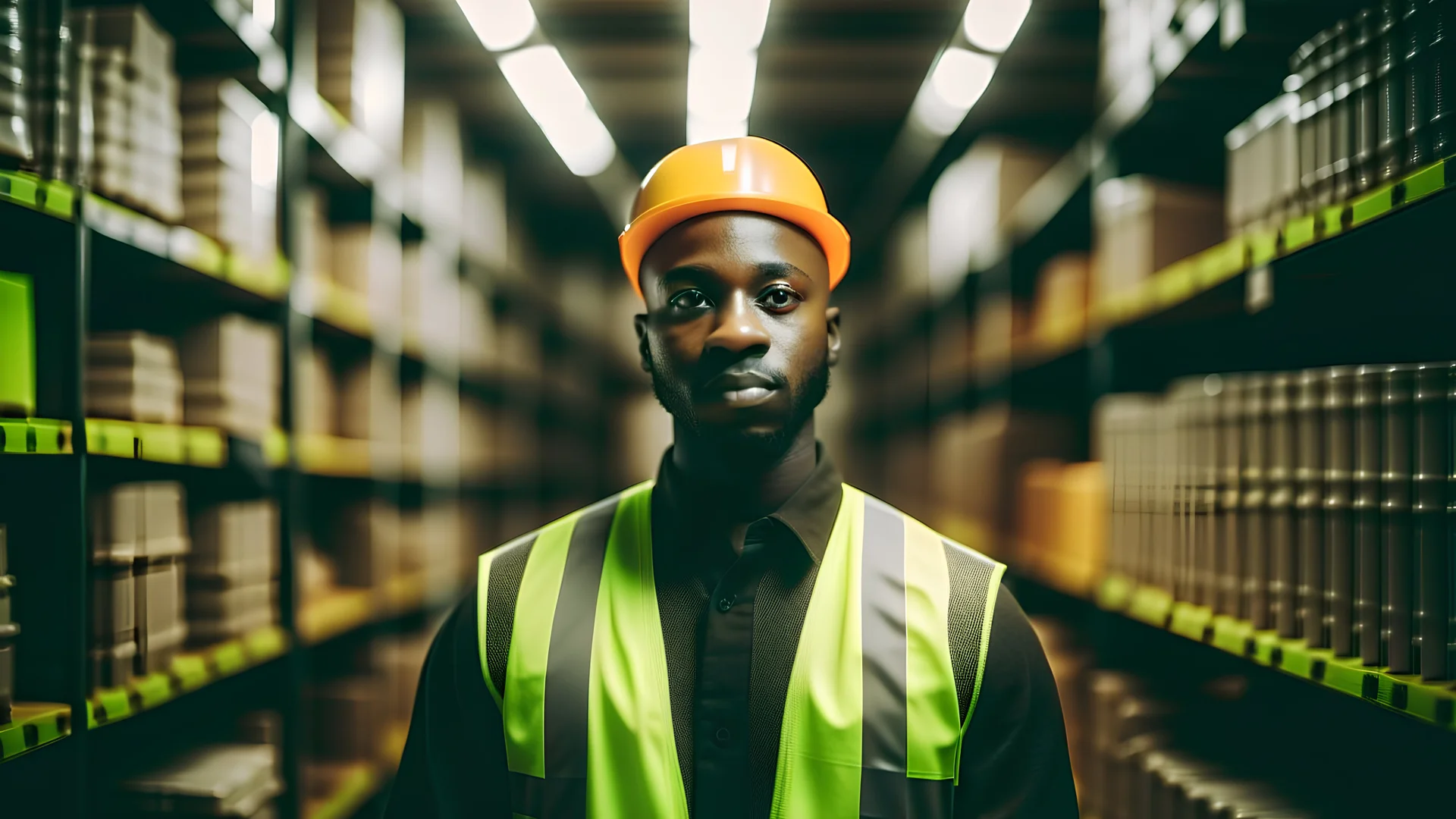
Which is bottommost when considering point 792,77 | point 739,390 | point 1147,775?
point 1147,775

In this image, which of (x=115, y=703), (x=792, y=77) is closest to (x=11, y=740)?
(x=115, y=703)

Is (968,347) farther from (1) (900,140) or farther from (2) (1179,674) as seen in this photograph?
(2) (1179,674)

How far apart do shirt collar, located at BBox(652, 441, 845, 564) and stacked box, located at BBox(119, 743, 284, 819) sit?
5.03ft

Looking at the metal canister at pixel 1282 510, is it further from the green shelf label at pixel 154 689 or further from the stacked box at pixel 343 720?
the stacked box at pixel 343 720

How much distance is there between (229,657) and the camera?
7.13ft

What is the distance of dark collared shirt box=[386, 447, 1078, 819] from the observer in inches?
48.0

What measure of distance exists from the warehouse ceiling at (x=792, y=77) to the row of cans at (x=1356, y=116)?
1.85 metres

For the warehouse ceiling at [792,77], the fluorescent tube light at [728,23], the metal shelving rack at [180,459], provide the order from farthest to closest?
the warehouse ceiling at [792,77], the fluorescent tube light at [728,23], the metal shelving rack at [180,459]

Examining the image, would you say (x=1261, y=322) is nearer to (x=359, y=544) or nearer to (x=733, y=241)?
(x=733, y=241)

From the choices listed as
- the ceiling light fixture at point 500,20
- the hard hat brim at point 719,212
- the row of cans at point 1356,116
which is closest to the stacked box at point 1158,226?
the row of cans at point 1356,116

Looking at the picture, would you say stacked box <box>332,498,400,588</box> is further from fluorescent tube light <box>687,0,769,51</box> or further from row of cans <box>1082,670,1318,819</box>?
row of cans <box>1082,670,1318,819</box>

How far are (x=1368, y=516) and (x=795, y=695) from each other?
1037 millimetres

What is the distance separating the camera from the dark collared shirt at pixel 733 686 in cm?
122

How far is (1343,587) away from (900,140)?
387 cm
